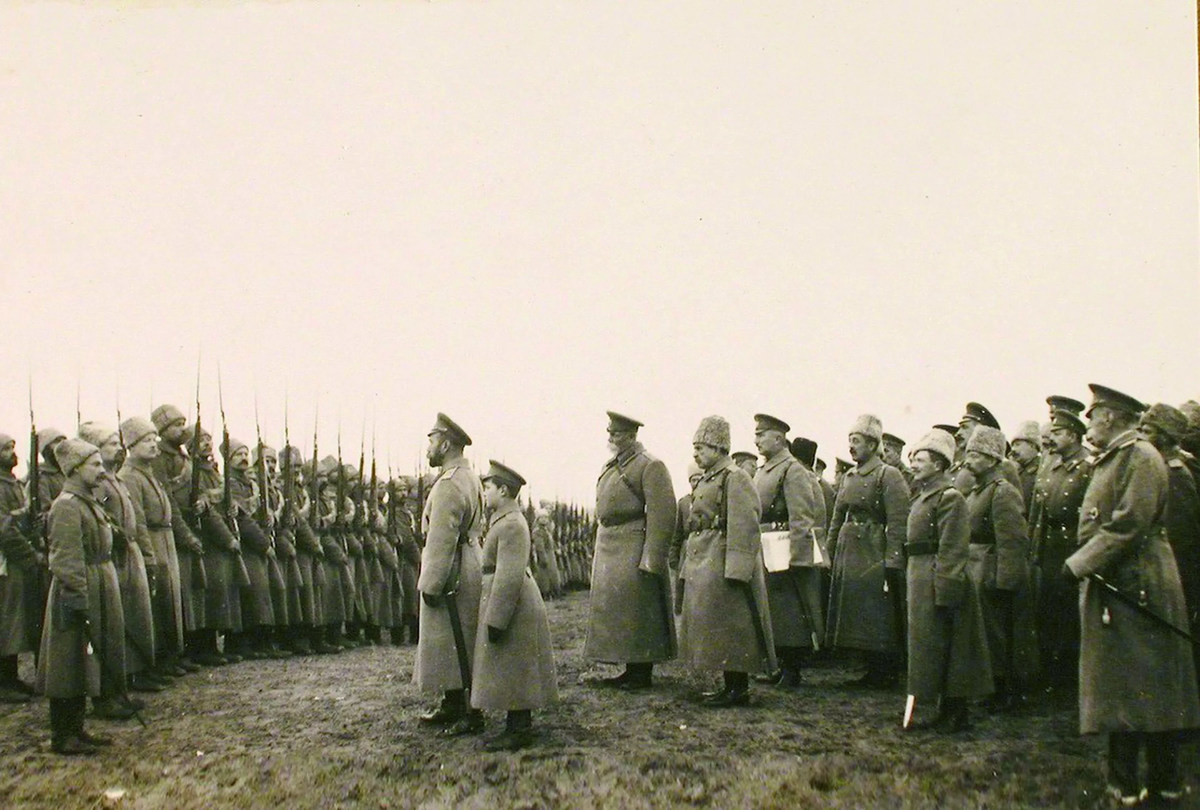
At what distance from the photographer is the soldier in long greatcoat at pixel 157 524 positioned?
29.9 feet

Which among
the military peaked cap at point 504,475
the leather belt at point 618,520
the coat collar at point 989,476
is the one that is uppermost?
the military peaked cap at point 504,475

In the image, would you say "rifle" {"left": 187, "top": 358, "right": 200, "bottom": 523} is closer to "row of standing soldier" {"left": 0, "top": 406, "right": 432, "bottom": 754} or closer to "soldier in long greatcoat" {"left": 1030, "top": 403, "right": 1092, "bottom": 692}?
"row of standing soldier" {"left": 0, "top": 406, "right": 432, "bottom": 754}

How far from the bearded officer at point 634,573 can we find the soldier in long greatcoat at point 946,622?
7.38 ft

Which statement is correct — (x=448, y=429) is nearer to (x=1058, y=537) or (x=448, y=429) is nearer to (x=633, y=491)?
(x=633, y=491)

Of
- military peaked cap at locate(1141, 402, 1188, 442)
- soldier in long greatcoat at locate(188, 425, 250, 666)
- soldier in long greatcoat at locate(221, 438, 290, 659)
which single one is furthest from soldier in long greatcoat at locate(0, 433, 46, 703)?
military peaked cap at locate(1141, 402, 1188, 442)

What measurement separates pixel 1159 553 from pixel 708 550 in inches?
138

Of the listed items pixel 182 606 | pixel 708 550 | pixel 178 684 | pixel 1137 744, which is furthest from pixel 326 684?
pixel 1137 744

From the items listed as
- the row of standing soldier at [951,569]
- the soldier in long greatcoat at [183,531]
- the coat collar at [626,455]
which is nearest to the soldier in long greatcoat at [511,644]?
the row of standing soldier at [951,569]

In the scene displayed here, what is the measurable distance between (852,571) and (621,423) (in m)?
2.40

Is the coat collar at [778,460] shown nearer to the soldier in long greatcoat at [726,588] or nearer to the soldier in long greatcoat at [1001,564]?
the soldier in long greatcoat at [726,588]

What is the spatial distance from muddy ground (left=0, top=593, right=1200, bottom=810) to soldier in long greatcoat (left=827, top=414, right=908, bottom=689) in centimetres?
57

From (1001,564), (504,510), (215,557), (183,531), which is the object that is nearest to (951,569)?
(1001,564)

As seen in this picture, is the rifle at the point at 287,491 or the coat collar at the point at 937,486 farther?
the rifle at the point at 287,491

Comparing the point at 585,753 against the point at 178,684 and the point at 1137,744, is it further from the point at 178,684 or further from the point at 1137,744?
the point at 178,684
